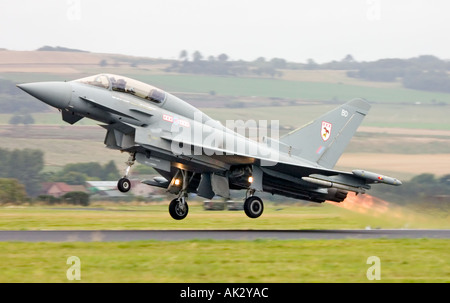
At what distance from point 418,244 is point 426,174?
23970 mm

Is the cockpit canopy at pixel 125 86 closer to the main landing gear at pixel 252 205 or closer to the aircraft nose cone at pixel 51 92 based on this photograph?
the aircraft nose cone at pixel 51 92

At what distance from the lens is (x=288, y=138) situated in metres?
21.2

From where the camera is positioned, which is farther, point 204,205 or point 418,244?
point 204,205

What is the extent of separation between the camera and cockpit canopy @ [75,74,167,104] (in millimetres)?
18047

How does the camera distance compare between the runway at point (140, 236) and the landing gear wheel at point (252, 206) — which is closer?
the runway at point (140, 236)

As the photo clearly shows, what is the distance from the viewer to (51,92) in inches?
677

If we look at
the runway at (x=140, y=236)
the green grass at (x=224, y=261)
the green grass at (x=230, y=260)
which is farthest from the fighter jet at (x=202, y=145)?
the green grass at (x=224, y=261)

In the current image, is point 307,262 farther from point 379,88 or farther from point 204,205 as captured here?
point 379,88

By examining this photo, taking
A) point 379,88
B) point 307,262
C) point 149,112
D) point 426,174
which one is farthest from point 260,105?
point 307,262

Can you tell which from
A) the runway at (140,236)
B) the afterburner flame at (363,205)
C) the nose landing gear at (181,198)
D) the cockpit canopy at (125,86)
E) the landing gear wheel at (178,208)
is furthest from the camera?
the afterburner flame at (363,205)

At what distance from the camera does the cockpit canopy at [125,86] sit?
18.0m

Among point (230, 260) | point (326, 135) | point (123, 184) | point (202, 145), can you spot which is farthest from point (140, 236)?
point (326, 135)

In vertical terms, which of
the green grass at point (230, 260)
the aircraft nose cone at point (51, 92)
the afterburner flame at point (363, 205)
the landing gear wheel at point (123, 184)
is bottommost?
the green grass at point (230, 260)

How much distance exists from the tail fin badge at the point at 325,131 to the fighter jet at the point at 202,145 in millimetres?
31
